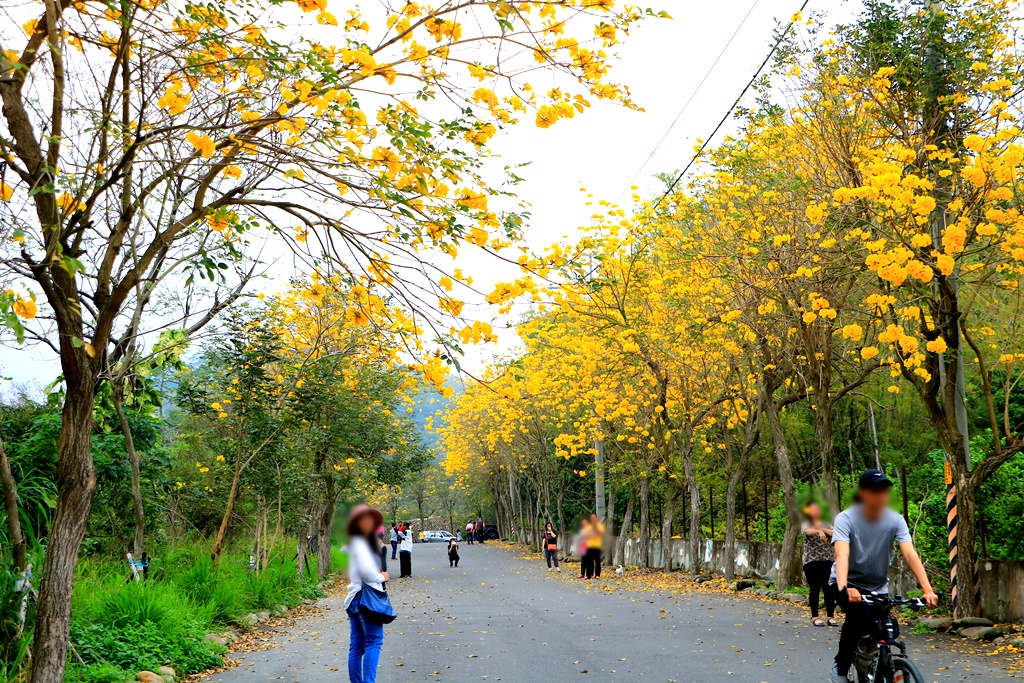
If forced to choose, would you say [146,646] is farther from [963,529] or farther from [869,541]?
[963,529]

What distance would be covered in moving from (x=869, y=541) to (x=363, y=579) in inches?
141

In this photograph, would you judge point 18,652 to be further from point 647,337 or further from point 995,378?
point 995,378

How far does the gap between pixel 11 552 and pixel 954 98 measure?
36.1 ft

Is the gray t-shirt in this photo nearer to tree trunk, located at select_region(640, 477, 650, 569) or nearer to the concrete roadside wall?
the concrete roadside wall

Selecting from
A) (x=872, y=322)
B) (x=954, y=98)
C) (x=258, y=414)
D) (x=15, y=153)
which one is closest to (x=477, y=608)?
(x=258, y=414)

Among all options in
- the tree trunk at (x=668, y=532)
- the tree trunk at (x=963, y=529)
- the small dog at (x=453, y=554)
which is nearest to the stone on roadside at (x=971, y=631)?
the tree trunk at (x=963, y=529)

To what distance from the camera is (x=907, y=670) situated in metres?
5.43

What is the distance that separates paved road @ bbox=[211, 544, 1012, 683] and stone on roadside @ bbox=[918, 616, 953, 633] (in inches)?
19.8

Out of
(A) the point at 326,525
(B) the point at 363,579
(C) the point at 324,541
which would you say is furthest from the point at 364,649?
(C) the point at 324,541

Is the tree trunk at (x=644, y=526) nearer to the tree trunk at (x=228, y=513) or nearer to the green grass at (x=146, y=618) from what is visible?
the tree trunk at (x=228, y=513)

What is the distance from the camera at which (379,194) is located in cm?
587

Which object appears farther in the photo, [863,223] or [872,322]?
[872,322]

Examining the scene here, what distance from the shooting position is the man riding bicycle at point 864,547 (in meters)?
5.84

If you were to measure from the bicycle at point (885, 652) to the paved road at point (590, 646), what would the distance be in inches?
95.0
